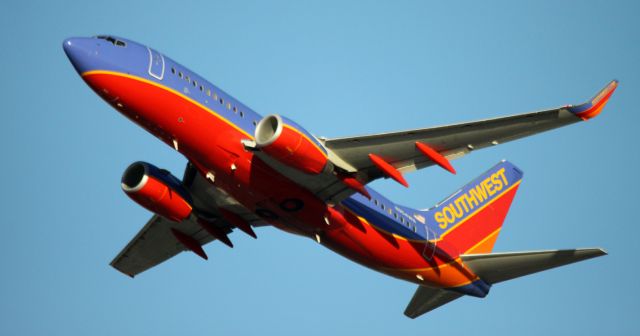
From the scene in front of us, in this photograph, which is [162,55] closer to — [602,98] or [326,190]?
[326,190]

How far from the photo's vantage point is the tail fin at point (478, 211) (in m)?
43.8

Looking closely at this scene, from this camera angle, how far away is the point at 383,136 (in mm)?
35625

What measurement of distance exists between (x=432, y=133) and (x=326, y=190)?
5.03m

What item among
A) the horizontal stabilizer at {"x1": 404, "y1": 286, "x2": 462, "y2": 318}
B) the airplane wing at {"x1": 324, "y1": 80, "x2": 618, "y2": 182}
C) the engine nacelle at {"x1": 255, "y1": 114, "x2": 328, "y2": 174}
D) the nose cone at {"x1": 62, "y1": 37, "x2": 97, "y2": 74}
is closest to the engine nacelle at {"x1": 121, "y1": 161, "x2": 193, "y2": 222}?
the nose cone at {"x1": 62, "y1": 37, "x2": 97, "y2": 74}

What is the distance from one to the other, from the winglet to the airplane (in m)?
0.04

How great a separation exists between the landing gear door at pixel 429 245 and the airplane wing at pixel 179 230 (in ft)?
24.7

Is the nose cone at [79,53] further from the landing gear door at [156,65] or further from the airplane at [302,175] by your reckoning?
the landing gear door at [156,65]

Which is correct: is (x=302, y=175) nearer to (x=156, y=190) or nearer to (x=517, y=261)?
(x=156, y=190)

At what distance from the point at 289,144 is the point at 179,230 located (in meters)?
12.5

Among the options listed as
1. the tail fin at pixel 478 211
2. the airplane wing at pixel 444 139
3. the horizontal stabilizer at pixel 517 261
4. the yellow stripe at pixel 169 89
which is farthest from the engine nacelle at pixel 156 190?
the horizontal stabilizer at pixel 517 261

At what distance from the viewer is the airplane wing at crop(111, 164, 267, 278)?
4078 centimetres

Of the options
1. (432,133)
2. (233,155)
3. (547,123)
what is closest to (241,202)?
(233,155)

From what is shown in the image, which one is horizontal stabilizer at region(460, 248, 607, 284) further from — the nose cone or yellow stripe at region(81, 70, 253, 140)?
the nose cone

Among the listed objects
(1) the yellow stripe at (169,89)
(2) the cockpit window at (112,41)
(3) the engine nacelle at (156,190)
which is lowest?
(3) the engine nacelle at (156,190)
